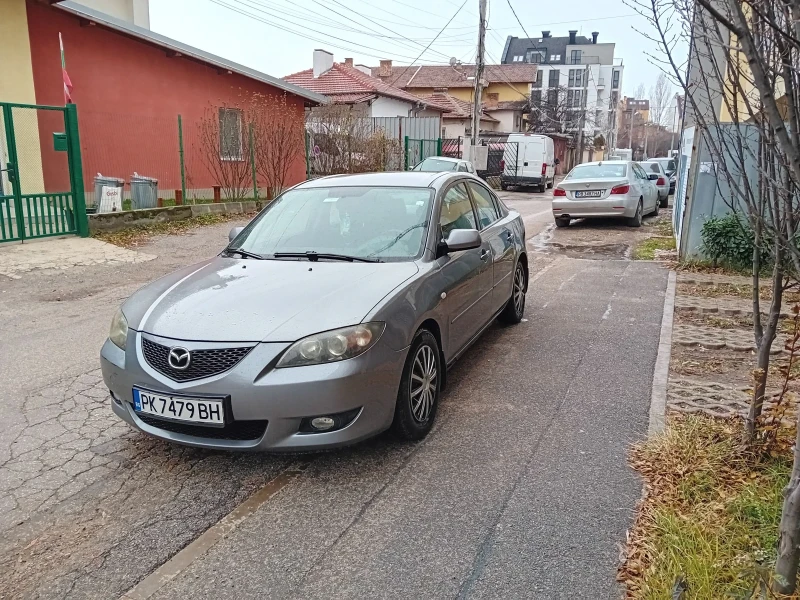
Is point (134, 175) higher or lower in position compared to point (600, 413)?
higher

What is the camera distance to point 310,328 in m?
3.37

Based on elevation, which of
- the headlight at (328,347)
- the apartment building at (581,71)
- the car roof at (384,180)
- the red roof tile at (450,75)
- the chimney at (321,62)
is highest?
the apartment building at (581,71)

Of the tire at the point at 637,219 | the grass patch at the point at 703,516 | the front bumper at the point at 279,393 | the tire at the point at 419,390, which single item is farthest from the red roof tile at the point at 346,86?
the grass patch at the point at 703,516

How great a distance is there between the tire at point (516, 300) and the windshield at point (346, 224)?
1.90 metres

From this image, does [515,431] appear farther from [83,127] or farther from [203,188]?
[203,188]

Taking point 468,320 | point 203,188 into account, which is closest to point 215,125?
point 203,188

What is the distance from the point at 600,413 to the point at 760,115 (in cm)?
220

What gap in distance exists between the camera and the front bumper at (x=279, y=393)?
127 inches

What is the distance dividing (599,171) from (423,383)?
12.0 metres

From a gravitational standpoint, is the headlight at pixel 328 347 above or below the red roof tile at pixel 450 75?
below

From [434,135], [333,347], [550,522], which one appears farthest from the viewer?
[434,135]

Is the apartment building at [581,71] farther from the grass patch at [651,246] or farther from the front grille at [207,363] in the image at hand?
the front grille at [207,363]

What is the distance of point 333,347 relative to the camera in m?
3.34

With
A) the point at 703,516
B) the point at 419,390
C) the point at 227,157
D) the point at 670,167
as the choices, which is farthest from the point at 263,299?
the point at 670,167
